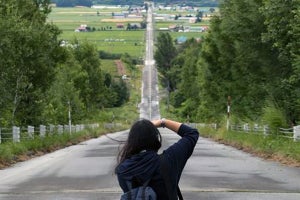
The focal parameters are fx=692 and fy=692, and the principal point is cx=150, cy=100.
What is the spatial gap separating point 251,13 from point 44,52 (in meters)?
9.54

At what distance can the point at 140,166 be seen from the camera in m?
5.60

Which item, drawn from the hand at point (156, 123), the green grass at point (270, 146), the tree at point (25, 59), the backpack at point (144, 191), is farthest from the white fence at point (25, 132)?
the backpack at point (144, 191)

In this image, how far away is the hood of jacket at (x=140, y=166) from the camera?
5590 millimetres

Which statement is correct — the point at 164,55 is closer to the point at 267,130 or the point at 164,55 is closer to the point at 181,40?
the point at 181,40

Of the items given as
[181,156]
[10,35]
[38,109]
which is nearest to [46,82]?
[38,109]

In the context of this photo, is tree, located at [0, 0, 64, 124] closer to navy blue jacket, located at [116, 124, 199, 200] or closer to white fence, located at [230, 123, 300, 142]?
white fence, located at [230, 123, 300, 142]

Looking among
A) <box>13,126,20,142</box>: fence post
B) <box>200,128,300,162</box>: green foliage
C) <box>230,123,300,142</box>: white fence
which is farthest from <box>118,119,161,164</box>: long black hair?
<box>13,126,20,142</box>: fence post

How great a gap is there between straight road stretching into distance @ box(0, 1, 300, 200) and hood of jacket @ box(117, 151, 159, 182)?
12.4ft

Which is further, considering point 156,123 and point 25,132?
point 25,132

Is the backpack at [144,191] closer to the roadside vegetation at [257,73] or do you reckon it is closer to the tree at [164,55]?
the roadside vegetation at [257,73]

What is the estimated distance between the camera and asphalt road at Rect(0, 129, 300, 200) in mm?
12734

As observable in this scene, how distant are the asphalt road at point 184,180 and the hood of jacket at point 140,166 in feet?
21.8

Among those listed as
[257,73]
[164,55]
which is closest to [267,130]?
[257,73]

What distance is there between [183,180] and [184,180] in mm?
23
